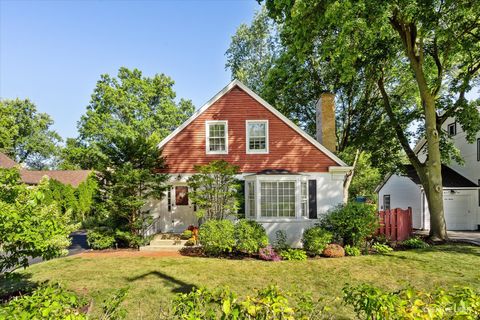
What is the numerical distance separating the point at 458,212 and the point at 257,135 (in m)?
15.6

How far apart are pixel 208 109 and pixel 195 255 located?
7017mm

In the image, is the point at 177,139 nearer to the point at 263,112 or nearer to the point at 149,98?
the point at 263,112

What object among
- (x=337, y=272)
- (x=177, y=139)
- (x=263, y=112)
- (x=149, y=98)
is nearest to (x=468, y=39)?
(x=263, y=112)

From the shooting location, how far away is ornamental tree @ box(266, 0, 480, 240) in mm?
11156

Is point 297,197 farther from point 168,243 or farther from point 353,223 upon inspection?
point 168,243

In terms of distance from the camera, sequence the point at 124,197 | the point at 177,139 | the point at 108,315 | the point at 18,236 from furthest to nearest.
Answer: the point at 177,139, the point at 124,197, the point at 18,236, the point at 108,315

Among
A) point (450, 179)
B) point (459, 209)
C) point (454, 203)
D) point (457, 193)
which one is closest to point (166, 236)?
point (454, 203)

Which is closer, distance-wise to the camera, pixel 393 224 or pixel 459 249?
pixel 459 249

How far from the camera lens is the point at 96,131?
109ft

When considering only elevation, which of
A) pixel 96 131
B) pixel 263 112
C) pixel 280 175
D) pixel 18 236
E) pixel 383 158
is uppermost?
pixel 96 131

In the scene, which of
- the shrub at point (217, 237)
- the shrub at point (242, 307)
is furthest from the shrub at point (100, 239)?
the shrub at point (242, 307)

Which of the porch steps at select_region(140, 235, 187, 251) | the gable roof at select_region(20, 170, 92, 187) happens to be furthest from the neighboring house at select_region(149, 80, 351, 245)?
the gable roof at select_region(20, 170, 92, 187)

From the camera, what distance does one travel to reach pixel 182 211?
49.0 ft

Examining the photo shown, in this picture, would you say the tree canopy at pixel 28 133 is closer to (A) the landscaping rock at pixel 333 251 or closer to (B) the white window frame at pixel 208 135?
(B) the white window frame at pixel 208 135
